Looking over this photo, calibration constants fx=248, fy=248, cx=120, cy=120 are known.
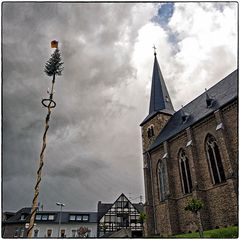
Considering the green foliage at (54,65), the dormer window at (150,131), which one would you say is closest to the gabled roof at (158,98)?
the dormer window at (150,131)

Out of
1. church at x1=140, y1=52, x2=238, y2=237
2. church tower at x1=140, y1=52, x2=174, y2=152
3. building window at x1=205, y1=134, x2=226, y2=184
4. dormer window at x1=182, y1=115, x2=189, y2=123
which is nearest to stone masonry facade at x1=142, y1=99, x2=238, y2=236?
church at x1=140, y1=52, x2=238, y2=237

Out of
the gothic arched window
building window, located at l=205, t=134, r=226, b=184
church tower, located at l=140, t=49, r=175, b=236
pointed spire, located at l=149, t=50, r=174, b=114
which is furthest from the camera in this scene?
pointed spire, located at l=149, t=50, r=174, b=114

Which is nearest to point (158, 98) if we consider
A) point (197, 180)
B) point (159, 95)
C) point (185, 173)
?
point (159, 95)

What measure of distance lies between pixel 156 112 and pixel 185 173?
29.5 ft

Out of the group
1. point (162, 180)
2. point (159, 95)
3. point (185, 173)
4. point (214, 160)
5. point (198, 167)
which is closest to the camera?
point (214, 160)

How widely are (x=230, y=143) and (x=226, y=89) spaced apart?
16.5 ft

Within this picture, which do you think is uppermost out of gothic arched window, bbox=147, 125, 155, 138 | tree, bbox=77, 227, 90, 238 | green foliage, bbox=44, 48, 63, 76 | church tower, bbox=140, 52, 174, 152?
church tower, bbox=140, 52, 174, 152

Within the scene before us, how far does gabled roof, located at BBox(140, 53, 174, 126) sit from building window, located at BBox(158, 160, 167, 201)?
6.61m

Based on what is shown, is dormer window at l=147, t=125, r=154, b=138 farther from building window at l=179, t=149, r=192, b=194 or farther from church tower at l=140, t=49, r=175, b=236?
building window at l=179, t=149, r=192, b=194

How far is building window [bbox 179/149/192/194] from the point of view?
18.6 m

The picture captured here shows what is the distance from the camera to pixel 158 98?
28.9 m

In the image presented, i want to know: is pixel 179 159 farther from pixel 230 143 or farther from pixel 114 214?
pixel 114 214

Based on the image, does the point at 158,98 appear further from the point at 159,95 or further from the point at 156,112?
the point at 156,112

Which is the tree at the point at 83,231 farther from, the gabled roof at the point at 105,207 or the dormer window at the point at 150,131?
the dormer window at the point at 150,131
